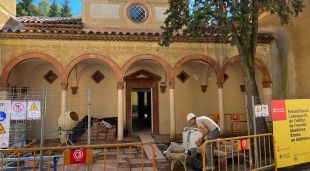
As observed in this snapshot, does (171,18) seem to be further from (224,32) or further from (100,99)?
(100,99)

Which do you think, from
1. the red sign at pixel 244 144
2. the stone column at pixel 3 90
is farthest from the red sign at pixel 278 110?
the stone column at pixel 3 90

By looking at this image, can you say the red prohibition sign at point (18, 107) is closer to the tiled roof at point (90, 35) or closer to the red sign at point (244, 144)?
the red sign at point (244, 144)

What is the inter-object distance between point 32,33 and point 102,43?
2981 millimetres

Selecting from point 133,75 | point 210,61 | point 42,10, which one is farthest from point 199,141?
point 42,10

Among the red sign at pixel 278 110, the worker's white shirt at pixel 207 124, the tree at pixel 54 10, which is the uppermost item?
the tree at pixel 54 10

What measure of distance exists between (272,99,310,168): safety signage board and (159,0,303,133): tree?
5.94 ft

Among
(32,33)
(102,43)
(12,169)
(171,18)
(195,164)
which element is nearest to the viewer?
(12,169)

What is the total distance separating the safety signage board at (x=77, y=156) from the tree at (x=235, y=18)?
221 inches

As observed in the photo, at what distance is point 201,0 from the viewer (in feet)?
31.2

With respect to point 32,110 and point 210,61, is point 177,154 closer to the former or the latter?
point 32,110

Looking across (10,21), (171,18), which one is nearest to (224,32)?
(171,18)

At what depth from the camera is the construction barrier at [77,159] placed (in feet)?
17.6

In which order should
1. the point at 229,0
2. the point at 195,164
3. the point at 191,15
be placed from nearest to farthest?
the point at 195,164, the point at 229,0, the point at 191,15

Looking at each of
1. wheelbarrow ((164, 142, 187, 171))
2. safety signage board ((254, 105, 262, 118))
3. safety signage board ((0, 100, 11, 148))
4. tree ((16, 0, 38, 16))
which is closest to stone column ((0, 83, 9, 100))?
safety signage board ((0, 100, 11, 148))
